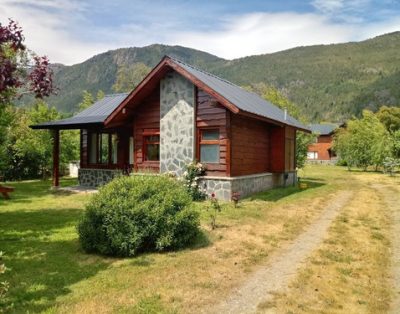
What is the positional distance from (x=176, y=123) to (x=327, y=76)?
6465 inches

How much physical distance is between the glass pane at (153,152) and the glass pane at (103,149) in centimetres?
409

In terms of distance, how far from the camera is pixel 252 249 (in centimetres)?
845

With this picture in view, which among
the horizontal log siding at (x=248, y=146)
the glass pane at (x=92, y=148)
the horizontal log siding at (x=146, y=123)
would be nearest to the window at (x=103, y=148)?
the glass pane at (x=92, y=148)

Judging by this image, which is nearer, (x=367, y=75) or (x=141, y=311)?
(x=141, y=311)

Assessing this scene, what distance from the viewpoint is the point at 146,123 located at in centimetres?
1808

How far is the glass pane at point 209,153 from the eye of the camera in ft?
52.0

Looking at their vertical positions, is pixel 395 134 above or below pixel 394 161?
above

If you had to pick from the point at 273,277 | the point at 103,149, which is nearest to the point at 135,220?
the point at 273,277

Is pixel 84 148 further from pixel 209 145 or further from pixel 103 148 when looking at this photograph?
pixel 209 145

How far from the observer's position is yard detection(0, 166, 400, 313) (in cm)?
556

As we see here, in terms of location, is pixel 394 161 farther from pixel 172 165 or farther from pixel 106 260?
pixel 106 260

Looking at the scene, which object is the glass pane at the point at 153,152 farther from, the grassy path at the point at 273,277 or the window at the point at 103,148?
the grassy path at the point at 273,277

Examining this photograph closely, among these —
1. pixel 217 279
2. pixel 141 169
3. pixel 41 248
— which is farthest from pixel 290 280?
pixel 141 169

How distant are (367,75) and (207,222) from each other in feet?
549
